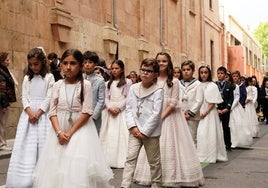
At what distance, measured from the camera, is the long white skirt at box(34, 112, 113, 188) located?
5.14 meters

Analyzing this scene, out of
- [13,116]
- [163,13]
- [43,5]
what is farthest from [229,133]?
[163,13]

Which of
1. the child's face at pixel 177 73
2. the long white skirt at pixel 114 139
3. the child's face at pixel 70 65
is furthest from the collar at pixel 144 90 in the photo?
the child's face at pixel 177 73

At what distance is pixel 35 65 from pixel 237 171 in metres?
3.77

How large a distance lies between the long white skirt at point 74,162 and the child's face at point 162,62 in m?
1.53

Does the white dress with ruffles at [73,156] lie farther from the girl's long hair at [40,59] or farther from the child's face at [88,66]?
the child's face at [88,66]

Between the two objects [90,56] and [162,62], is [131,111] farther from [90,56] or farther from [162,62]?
[90,56]

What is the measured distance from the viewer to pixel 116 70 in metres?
8.84

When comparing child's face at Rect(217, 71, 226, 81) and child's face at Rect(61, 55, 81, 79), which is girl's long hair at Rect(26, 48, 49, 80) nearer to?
child's face at Rect(61, 55, 81, 79)

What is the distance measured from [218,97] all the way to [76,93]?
182 inches

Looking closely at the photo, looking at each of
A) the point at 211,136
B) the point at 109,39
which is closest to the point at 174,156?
the point at 211,136

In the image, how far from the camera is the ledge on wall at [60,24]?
14.1m

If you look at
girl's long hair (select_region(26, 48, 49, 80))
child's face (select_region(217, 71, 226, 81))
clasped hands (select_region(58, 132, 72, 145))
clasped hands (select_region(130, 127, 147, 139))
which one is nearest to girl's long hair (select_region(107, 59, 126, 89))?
girl's long hair (select_region(26, 48, 49, 80))

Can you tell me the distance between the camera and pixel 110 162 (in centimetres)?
872

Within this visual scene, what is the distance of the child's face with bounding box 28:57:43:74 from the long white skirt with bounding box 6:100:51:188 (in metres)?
0.37
